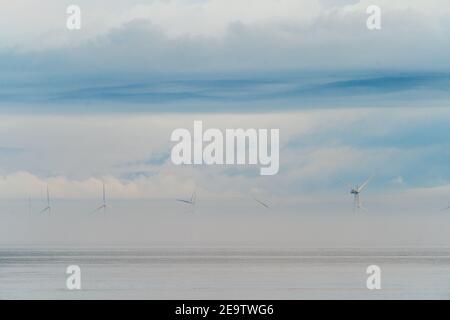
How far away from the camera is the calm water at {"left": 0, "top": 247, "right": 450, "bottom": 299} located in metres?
20.3

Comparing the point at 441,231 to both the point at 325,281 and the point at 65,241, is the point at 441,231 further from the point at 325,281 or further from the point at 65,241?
the point at 65,241

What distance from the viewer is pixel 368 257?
23.8 metres

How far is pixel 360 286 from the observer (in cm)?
2045

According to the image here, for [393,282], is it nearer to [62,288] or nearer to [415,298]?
[415,298]

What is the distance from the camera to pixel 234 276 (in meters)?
21.2

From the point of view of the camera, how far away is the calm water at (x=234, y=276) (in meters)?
20.3

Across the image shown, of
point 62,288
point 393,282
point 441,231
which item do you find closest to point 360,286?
point 393,282

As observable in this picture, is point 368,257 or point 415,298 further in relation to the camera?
point 368,257
